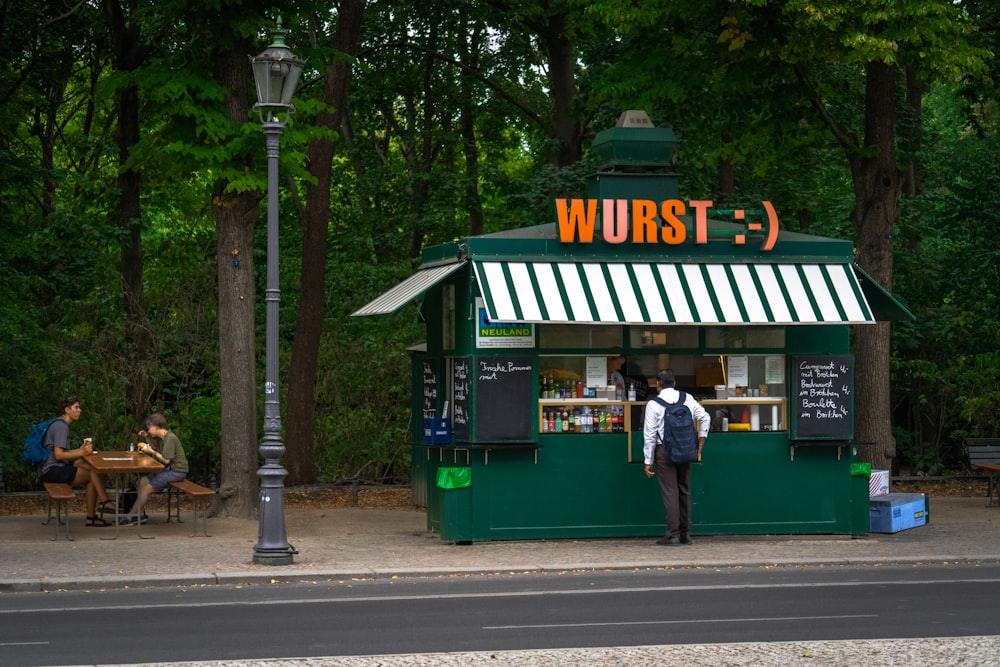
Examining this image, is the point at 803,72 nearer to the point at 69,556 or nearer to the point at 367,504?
the point at 367,504

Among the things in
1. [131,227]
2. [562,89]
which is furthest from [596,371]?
[562,89]

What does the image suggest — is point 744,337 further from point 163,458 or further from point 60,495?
point 60,495

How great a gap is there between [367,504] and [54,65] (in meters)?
13.5

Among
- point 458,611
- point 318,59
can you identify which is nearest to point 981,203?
point 318,59

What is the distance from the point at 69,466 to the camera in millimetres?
18219

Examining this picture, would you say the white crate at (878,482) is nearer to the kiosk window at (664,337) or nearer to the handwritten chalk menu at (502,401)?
the kiosk window at (664,337)

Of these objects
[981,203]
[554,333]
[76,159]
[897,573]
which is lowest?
[897,573]

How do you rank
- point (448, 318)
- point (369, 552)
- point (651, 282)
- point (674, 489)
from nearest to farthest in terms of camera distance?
point (369, 552), point (674, 489), point (651, 282), point (448, 318)

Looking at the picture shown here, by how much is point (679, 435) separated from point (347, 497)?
8317 millimetres

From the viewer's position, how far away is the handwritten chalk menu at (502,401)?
54.0 feet

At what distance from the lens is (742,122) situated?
24156 mm

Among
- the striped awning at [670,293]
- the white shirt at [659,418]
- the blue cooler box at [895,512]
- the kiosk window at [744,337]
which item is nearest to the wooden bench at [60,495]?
the striped awning at [670,293]

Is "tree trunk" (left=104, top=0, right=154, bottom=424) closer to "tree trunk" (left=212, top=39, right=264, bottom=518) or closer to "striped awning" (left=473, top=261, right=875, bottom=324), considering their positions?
"tree trunk" (left=212, top=39, right=264, bottom=518)

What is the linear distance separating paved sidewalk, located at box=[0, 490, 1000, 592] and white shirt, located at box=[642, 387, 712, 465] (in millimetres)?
1153
